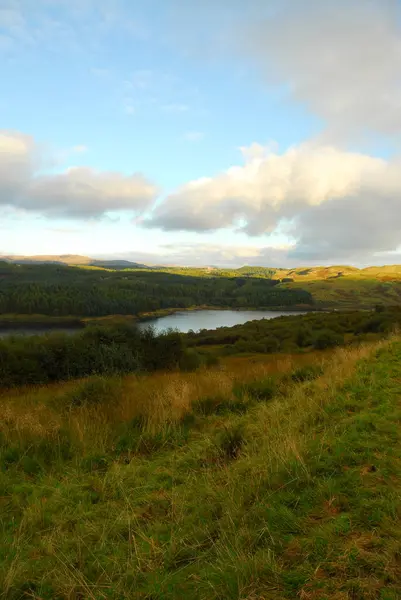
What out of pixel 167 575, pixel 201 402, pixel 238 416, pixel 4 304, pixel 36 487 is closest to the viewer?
pixel 167 575

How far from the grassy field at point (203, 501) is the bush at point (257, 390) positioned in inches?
43.6

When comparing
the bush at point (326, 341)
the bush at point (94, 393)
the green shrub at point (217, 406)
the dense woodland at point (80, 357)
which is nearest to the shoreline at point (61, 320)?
the bush at point (326, 341)

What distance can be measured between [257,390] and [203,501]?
4.94 meters

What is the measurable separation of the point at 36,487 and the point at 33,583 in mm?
1834

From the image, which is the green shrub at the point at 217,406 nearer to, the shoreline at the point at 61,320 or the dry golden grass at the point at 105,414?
the dry golden grass at the point at 105,414

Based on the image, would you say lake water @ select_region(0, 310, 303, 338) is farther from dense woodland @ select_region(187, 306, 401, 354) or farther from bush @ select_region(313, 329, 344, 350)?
bush @ select_region(313, 329, 344, 350)

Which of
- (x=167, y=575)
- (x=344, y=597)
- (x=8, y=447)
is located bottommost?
(x=8, y=447)

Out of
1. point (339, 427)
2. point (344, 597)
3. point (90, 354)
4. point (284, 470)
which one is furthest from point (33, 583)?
point (90, 354)

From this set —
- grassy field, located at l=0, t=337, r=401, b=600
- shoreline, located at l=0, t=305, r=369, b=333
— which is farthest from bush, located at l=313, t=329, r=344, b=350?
shoreline, located at l=0, t=305, r=369, b=333

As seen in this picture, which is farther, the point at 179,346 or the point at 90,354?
the point at 179,346

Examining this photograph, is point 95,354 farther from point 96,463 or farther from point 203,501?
point 203,501

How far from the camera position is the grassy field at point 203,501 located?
244 cm

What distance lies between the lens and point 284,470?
379 cm

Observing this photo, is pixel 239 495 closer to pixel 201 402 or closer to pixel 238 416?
pixel 238 416
